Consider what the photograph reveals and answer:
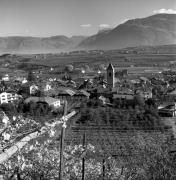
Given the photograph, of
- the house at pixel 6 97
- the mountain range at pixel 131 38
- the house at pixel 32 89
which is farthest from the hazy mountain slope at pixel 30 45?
the house at pixel 6 97

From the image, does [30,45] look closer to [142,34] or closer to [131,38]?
[131,38]

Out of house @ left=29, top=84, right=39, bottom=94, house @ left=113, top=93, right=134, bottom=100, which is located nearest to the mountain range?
house @ left=29, top=84, right=39, bottom=94

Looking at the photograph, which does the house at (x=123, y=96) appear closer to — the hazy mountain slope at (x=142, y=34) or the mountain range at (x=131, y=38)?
the mountain range at (x=131, y=38)

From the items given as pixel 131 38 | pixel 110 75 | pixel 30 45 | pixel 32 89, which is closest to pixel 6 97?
pixel 32 89

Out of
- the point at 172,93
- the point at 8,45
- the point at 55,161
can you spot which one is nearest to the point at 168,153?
the point at 55,161

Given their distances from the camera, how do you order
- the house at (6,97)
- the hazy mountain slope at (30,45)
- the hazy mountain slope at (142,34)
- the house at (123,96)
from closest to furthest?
the house at (123,96)
the house at (6,97)
the hazy mountain slope at (142,34)
the hazy mountain slope at (30,45)

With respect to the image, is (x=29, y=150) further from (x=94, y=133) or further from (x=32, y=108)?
(x=32, y=108)

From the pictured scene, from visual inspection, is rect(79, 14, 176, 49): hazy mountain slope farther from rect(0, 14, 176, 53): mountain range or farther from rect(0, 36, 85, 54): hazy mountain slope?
rect(0, 36, 85, 54): hazy mountain slope

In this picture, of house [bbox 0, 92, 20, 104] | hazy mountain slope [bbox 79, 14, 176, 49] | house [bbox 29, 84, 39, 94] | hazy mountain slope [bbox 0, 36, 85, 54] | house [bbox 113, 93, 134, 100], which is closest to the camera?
house [bbox 113, 93, 134, 100]
